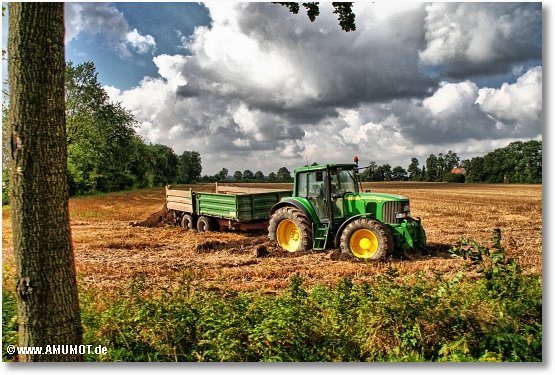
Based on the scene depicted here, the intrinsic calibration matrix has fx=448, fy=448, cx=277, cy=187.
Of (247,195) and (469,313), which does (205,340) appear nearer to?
(469,313)

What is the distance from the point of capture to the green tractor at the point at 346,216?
7246 millimetres

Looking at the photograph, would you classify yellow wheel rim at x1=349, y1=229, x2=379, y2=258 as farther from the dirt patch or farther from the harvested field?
the dirt patch

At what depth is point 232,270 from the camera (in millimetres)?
6746

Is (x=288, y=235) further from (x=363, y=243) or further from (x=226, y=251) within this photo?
(x=363, y=243)

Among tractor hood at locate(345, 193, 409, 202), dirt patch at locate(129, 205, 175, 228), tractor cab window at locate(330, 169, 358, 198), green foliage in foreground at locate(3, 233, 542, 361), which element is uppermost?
tractor cab window at locate(330, 169, 358, 198)

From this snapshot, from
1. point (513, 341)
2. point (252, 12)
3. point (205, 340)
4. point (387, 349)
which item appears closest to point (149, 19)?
point (252, 12)

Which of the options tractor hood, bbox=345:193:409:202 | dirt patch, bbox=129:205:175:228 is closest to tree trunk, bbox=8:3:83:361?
tractor hood, bbox=345:193:409:202

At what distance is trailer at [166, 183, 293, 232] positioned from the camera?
1008cm

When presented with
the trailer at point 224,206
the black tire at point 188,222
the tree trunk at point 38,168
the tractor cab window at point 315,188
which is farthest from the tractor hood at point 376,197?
the tree trunk at point 38,168

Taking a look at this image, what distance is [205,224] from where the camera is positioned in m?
10.9

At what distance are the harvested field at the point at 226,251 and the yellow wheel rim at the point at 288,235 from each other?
10.0 inches

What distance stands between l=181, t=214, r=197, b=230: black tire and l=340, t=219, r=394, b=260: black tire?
5.09 m

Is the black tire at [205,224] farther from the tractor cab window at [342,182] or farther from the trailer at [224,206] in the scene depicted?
the tractor cab window at [342,182]

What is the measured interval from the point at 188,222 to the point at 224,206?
5.47 ft
